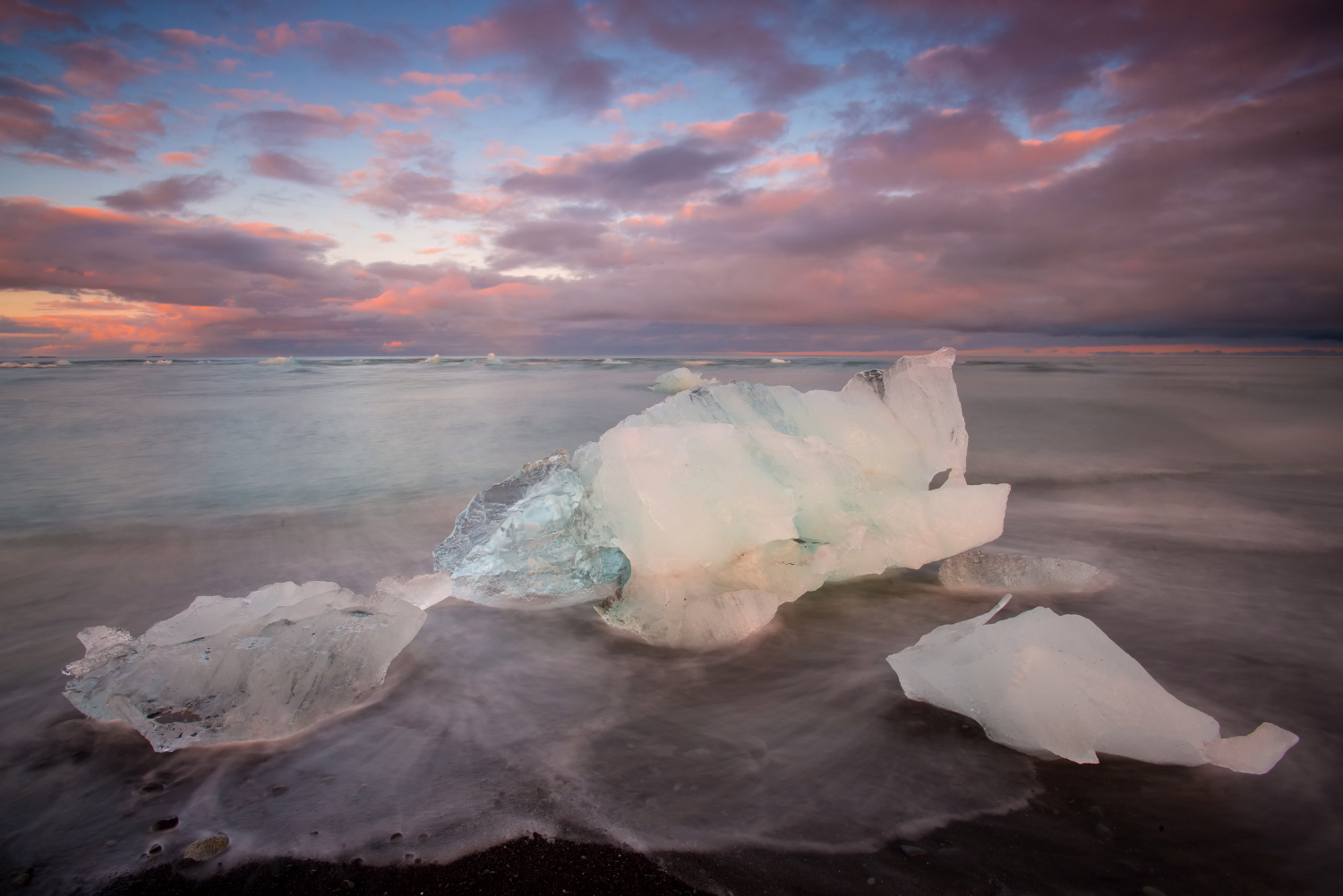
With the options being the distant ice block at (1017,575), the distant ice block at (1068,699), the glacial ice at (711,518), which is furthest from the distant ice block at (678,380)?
the distant ice block at (1068,699)

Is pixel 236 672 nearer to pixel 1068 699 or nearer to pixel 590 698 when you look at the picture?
pixel 590 698

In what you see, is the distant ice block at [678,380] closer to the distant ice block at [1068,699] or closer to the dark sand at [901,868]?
the distant ice block at [1068,699]

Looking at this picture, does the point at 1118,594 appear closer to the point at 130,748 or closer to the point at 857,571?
the point at 857,571

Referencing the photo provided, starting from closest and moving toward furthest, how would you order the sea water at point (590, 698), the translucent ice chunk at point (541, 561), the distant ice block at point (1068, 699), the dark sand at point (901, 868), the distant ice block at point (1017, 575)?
the dark sand at point (901, 868) < the sea water at point (590, 698) < the distant ice block at point (1068, 699) < the translucent ice chunk at point (541, 561) < the distant ice block at point (1017, 575)

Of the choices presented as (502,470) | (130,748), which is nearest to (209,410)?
(502,470)

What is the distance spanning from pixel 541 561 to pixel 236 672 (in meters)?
1.27

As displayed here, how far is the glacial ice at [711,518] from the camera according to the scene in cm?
273

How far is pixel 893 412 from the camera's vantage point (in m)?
3.60

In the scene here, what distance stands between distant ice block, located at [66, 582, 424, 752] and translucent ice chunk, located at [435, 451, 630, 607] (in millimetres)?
568

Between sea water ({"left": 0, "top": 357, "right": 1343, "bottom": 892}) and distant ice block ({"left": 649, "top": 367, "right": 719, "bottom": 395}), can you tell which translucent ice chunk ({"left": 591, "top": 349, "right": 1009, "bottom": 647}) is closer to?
sea water ({"left": 0, "top": 357, "right": 1343, "bottom": 892})

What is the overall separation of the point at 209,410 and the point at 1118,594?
1662 cm

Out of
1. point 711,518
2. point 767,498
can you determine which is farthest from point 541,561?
point 767,498

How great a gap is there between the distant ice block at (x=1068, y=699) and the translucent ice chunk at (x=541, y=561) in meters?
1.46

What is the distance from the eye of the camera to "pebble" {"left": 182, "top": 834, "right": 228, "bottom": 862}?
57.4 inches
